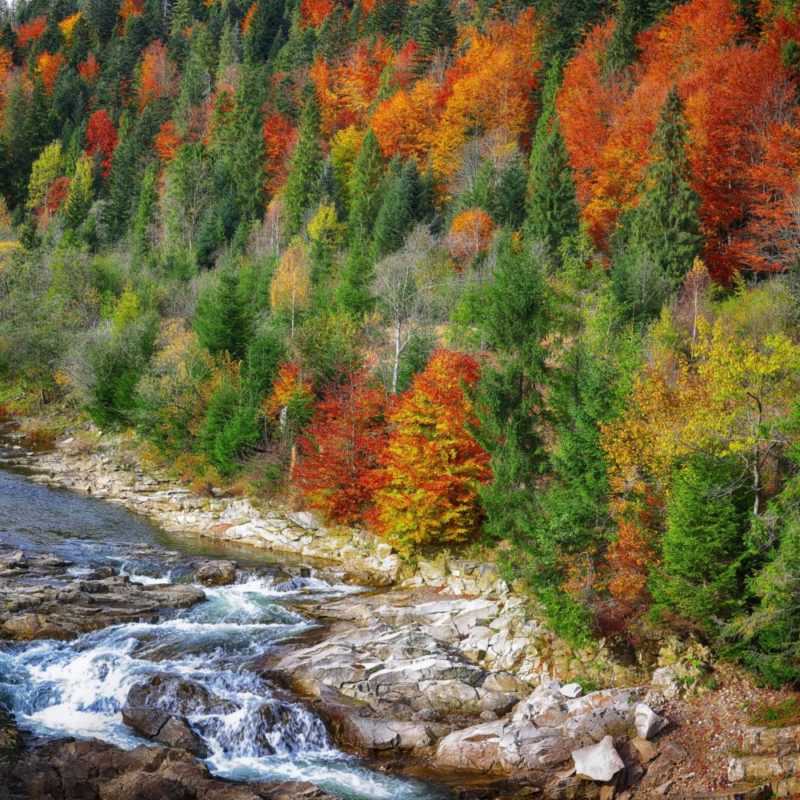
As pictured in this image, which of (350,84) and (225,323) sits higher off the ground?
(350,84)

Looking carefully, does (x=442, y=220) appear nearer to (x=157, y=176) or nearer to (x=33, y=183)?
(x=157, y=176)

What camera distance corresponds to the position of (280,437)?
125ft

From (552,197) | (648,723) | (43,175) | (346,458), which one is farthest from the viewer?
(43,175)

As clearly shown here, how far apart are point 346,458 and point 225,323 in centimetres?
1557

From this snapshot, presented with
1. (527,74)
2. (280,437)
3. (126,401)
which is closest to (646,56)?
(527,74)

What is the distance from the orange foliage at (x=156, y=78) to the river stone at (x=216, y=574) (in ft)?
279

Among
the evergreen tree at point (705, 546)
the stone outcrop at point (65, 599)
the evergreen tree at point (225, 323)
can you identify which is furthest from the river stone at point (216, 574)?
the evergreen tree at point (225, 323)

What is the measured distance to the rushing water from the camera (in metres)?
→ 16.1

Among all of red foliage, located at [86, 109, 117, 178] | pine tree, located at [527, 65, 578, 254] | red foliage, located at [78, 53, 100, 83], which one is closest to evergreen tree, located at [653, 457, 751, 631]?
pine tree, located at [527, 65, 578, 254]

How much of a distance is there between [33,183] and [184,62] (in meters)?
30.3

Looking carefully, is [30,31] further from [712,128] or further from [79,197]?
[712,128]

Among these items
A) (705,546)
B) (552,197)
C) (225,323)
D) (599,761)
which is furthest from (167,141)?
(599,761)

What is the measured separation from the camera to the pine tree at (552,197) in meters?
46.3

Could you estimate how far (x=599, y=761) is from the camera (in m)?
15.2
